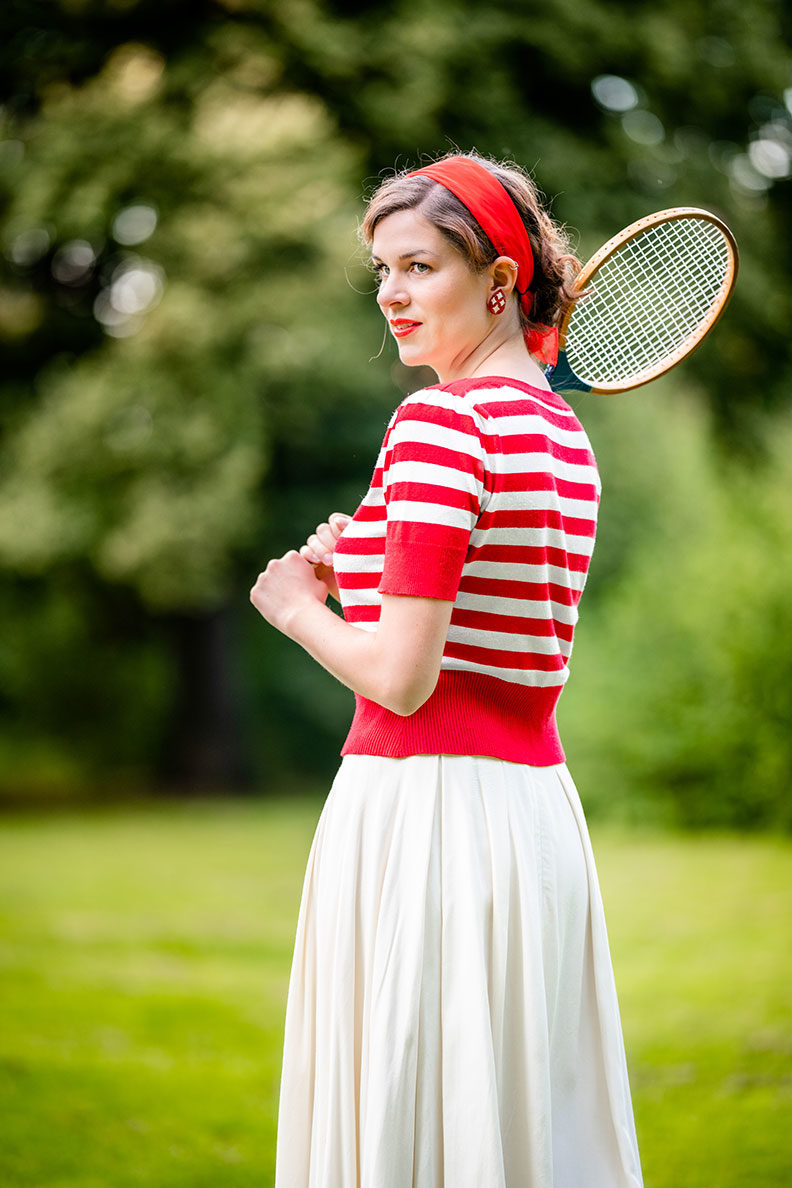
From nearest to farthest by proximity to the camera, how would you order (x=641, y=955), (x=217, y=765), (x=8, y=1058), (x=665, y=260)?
1. (x=665, y=260)
2. (x=8, y=1058)
3. (x=641, y=955)
4. (x=217, y=765)

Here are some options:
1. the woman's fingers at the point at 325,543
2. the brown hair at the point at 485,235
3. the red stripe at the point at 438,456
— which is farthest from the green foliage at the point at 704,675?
the red stripe at the point at 438,456

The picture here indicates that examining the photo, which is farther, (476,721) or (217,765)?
(217,765)

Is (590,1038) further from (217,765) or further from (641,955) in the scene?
(217,765)

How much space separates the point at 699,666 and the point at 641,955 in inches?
111

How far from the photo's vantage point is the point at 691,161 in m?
8.56

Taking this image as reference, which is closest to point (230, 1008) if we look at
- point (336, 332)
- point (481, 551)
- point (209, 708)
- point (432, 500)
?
point (481, 551)

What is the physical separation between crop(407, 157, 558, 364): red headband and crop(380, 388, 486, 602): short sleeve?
0.29 metres

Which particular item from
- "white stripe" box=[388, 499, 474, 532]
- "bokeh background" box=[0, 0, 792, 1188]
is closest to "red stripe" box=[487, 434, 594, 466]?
"white stripe" box=[388, 499, 474, 532]

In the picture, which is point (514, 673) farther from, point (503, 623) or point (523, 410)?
point (523, 410)

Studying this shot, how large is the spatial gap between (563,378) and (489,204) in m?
0.40

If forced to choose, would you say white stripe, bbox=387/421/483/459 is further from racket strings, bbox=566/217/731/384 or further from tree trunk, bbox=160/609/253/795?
tree trunk, bbox=160/609/253/795

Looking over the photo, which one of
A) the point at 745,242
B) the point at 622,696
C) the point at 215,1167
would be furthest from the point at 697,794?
the point at 215,1167

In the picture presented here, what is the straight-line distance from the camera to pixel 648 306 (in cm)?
209

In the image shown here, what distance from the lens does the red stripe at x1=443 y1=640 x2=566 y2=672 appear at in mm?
1597
